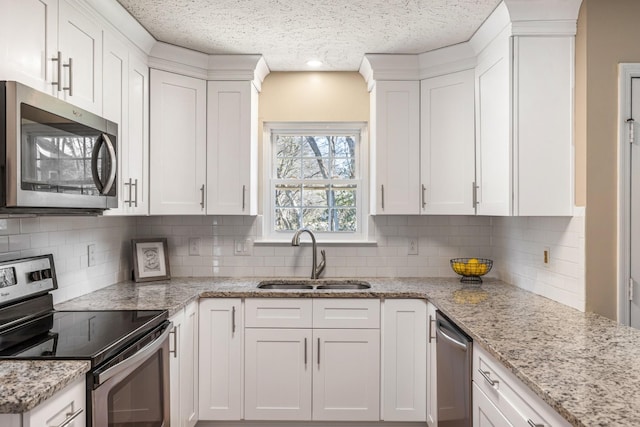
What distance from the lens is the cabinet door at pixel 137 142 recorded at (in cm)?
262

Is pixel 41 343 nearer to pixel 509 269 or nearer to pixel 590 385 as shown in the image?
pixel 590 385

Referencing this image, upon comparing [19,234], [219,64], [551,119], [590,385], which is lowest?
[590,385]

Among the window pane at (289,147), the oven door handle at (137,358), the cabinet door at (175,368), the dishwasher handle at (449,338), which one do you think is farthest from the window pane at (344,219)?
the oven door handle at (137,358)

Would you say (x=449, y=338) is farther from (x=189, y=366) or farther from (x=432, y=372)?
(x=189, y=366)

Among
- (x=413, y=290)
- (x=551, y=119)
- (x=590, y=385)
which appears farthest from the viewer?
(x=413, y=290)

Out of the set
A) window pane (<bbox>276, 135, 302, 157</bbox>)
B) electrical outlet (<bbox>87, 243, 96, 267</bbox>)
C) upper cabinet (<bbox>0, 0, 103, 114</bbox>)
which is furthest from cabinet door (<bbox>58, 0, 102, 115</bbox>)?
window pane (<bbox>276, 135, 302, 157</bbox>)

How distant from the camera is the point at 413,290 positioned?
9.34 feet

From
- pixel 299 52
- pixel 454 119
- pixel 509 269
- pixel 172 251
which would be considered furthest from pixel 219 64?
pixel 509 269

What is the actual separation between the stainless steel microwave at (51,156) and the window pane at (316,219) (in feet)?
5.52

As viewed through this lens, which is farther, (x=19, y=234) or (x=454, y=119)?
(x=454, y=119)

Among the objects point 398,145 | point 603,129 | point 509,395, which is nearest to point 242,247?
point 398,145

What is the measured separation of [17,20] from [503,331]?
210 centimetres

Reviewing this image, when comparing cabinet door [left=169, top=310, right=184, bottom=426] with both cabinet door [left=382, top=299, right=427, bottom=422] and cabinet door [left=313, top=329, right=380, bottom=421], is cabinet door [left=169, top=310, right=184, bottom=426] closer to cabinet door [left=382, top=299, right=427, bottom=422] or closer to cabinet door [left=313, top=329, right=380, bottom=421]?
cabinet door [left=313, top=329, right=380, bottom=421]

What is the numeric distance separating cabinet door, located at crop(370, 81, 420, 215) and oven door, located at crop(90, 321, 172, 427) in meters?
1.60
